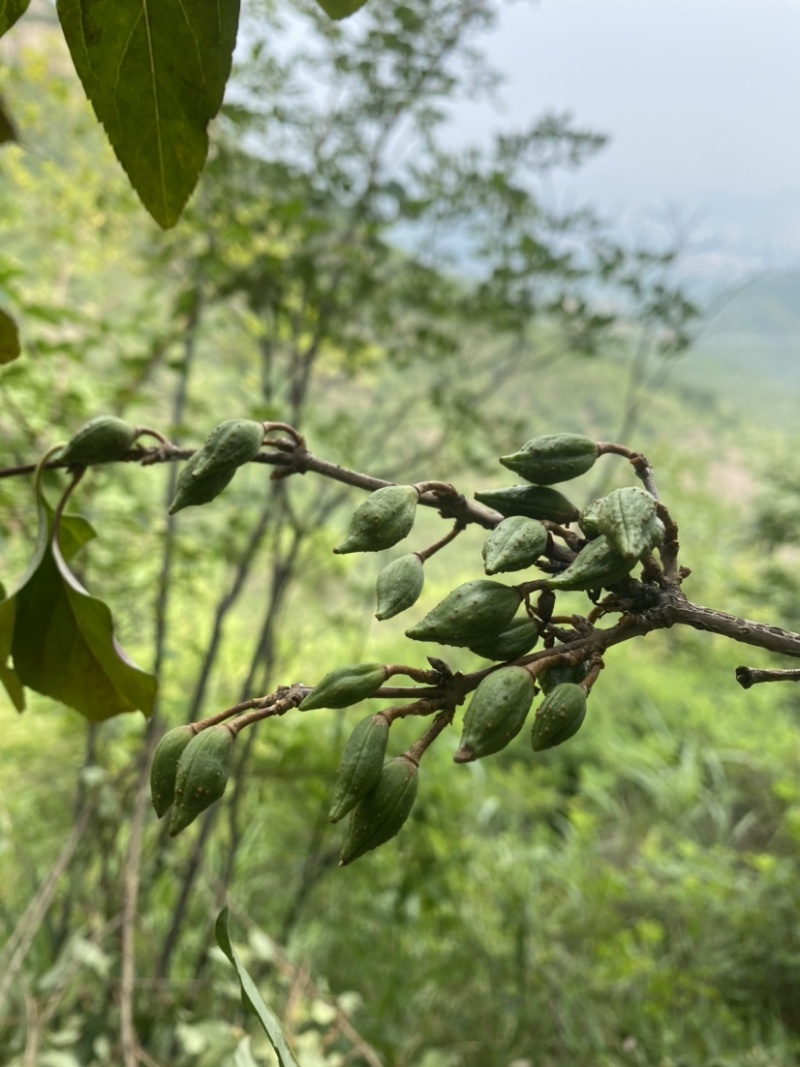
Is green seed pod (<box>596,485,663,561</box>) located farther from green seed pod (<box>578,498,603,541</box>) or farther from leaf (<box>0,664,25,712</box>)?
leaf (<box>0,664,25,712</box>)

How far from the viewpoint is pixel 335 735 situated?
142 centimetres

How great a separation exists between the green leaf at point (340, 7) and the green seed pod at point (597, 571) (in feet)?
0.63

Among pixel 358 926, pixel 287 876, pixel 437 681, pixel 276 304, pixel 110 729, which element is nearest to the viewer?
pixel 437 681

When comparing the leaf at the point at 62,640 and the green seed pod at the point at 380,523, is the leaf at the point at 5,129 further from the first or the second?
the green seed pod at the point at 380,523

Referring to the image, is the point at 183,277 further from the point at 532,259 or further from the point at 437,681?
the point at 437,681

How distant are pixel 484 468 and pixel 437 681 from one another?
1299 millimetres

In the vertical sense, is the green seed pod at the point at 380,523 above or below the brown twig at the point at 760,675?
above

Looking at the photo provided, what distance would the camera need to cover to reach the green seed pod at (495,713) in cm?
21

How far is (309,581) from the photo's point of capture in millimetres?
1987

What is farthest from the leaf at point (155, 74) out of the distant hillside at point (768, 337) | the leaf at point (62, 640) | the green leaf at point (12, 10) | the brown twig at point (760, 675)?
the distant hillside at point (768, 337)

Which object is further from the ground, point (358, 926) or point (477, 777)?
point (477, 777)

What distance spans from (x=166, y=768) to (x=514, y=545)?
124mm

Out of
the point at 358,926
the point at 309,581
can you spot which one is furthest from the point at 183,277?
the point at 358,926

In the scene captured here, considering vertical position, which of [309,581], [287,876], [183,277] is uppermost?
[183,277]
